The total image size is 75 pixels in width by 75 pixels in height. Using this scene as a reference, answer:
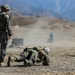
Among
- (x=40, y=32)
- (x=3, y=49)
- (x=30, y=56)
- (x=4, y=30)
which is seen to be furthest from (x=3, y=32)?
(x=40, y=32)

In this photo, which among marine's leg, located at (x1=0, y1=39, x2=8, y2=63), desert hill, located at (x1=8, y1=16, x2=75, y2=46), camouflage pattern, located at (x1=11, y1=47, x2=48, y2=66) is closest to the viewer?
marine's leg, located at (x1=0, y1=39, x2=8, y2=63)

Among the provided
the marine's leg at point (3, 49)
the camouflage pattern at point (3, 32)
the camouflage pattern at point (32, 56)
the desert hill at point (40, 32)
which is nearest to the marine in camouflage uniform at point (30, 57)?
the camouflage pattern at point (32, 56)

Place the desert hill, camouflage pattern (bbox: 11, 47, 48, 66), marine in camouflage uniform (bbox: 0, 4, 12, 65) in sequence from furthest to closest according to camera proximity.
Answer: the desert hill → camouflage pattern (bbox: 11, 47, 48, 66) → marine in camouflage uniform (bbox: 0, 4, 12, 65)

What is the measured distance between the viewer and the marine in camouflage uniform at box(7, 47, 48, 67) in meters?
14.3

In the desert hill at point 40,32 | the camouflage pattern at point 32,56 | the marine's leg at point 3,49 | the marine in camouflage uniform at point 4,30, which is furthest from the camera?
the desert hill at point 40,32

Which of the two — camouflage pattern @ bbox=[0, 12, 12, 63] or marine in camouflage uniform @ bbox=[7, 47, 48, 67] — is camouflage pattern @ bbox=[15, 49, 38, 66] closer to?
marine in camouflage uniform @ bbox=[7, 47, 48, 67]

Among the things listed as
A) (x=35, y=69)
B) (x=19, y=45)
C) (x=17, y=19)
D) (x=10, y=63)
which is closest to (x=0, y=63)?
(x=10, y=63)

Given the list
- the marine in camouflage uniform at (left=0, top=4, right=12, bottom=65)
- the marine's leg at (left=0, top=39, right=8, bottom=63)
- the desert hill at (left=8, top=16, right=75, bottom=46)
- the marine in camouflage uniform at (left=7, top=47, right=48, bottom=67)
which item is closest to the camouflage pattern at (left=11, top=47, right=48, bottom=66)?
the marine in camouflage uniform at (left=7, top=47, right=48, bottom=67)

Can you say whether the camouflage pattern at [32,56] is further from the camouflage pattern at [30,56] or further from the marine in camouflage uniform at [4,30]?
the marine in camouflage uniform at [4,30]

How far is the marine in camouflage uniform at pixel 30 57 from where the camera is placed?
1434cm

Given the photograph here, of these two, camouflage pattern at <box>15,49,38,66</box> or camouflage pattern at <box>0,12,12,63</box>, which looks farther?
camouflage pattern at <box>15,49,38,66</box>

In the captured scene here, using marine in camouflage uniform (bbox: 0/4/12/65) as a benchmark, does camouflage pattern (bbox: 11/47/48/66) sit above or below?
below

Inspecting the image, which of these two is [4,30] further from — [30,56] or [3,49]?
[30,56]

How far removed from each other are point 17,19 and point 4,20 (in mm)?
107389
